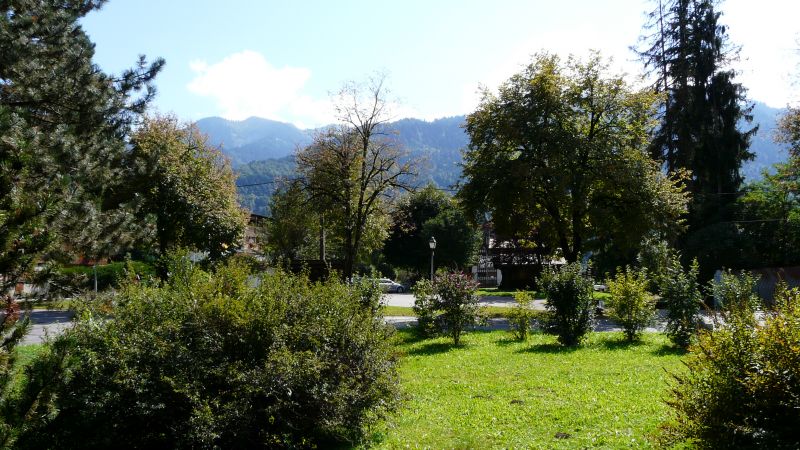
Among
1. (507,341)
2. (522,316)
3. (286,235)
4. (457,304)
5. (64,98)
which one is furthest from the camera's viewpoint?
(286,235)

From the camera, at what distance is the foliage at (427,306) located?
14.9 metres

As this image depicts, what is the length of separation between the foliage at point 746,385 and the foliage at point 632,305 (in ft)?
31.1

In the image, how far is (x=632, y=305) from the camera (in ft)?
46.5

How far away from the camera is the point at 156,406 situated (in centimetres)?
559

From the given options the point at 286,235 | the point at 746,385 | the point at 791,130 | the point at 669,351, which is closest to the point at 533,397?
the point at 746,385

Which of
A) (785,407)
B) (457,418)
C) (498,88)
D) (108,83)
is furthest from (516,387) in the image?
(498,88)

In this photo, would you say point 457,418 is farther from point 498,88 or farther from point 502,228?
point 498,88

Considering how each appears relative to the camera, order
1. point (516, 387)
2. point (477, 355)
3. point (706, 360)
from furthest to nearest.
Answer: point (477, 355)
point (516, 387)
point (706, 360)

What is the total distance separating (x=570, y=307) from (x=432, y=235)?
3900 cm

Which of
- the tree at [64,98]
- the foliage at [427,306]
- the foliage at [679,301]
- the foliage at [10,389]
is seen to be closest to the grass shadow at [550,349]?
the foliage at [679,301]

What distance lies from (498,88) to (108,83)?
52.3 ft

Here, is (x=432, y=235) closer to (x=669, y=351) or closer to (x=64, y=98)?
(x=669, y=351)

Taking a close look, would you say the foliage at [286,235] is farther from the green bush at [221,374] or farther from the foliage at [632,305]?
the green bush at [221,374]

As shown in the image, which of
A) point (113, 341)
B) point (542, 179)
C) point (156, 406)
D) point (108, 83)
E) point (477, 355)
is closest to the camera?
point (156, 406)
